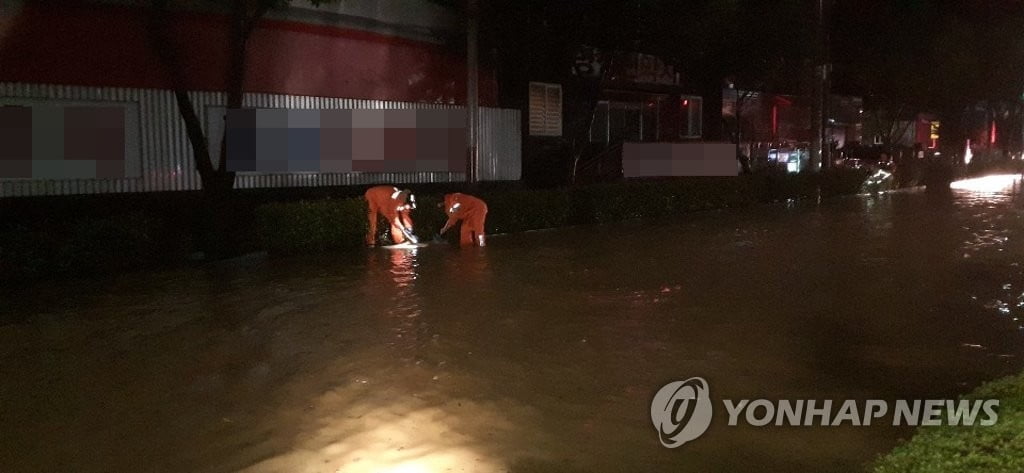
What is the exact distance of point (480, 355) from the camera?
7742mm

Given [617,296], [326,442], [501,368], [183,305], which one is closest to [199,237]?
[183,305]

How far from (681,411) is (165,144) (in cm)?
1095

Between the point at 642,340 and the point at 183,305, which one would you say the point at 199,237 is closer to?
the point at 183,305

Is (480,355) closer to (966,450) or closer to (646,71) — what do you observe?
(966,450)

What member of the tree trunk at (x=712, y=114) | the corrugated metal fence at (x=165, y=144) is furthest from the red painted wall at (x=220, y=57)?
the tree trunk at (x=712, y=114)

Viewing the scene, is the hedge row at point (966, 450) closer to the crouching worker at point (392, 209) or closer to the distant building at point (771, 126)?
the crouching worker at point (392, 209)

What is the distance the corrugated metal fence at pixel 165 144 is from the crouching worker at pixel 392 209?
8.87 ft

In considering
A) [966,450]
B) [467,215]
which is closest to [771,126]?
[467,215]

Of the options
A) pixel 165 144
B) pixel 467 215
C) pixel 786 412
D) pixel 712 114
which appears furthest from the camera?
pixel 712 114

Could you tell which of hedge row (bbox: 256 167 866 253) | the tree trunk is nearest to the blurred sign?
the tree trunk

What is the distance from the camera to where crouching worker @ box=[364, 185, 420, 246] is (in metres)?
14.1

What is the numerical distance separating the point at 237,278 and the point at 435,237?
410 cm

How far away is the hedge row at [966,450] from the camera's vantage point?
4.28m

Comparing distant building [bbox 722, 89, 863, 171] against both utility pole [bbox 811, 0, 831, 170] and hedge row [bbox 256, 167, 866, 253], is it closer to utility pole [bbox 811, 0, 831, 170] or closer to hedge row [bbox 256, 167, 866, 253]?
utility pole [bbox 811, 0, 831, 170]
